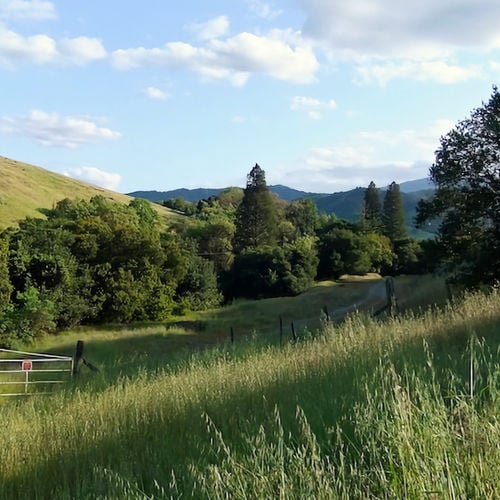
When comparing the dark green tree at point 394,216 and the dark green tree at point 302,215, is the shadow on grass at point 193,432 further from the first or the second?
the dark green tree at point 302,215

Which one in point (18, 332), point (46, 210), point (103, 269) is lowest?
point (18, 332)

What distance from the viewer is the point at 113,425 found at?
211 inches

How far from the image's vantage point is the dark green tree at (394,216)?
75.2 meters

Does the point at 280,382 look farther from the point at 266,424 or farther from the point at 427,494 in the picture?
the point at 427,494

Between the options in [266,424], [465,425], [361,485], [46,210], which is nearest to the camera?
[361,485]

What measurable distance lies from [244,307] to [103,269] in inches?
416

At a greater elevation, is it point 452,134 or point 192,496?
point 452,134

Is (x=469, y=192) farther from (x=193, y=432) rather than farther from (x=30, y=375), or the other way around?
(x=193, y=432)

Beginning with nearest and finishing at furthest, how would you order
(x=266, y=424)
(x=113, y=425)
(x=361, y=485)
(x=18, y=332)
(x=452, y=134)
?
(x=361, y=485) → (x=266, y=424) → (x=113, y=425) → (x=452, y=134) → (x=18, y=332)

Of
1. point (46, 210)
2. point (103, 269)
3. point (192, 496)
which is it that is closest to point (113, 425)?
point (192, 496)

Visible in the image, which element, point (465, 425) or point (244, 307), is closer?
point (465, 425)

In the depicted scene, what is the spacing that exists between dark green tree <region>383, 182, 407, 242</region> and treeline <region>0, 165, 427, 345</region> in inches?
5.0

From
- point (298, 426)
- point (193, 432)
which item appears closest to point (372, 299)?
point (193, 432)

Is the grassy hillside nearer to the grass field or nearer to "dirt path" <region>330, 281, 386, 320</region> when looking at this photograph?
"dirt path" <region>330, 281, 386, 320</region>
